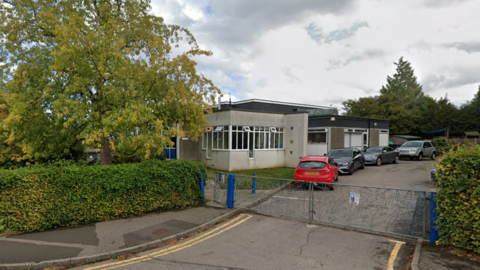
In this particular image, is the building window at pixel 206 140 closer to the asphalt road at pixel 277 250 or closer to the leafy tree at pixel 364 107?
the asphalt road at pixel 277 250

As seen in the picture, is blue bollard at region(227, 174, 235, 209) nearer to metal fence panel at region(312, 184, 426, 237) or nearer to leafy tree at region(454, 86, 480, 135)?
metal fence panel at region(312, 184, 426, 237)

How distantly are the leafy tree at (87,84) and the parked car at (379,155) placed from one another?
16.1 meters

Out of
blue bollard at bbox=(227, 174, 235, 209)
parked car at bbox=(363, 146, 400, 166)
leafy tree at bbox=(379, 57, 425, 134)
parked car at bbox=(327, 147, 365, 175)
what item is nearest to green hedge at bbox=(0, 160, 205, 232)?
blue bollard at bbox=(227, 174, 235, 209)

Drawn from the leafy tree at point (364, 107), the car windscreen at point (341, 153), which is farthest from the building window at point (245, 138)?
the leafy tree at point (364, 107)

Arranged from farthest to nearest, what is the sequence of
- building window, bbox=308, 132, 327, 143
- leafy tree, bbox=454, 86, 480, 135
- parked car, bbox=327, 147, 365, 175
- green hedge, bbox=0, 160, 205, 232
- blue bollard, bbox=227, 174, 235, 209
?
leafy tree, bbox=454, 86, 480, 135
building window, bbox=308, 132, 327, 143
parked car, bbox=327, 147, 365, 175
blue bollard, bbox=227, 174, 235, 209
green hedge, bbox=0, 160, 205, 232

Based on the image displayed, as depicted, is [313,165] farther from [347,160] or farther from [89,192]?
[89,192]

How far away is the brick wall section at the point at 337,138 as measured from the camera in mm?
24812

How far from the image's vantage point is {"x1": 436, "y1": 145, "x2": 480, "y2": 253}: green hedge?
4.99 m

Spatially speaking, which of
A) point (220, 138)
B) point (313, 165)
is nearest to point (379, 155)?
point (313, 165)

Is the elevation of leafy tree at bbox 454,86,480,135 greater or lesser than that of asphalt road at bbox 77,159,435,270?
greater

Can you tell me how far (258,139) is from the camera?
19250mm

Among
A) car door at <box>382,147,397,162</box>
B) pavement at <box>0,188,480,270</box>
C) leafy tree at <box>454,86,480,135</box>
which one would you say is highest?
leafy tree at <box>454,86,480,135</box>

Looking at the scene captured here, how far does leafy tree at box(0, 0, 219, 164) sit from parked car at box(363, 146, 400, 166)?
635 inches

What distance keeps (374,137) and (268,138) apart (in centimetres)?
1602
